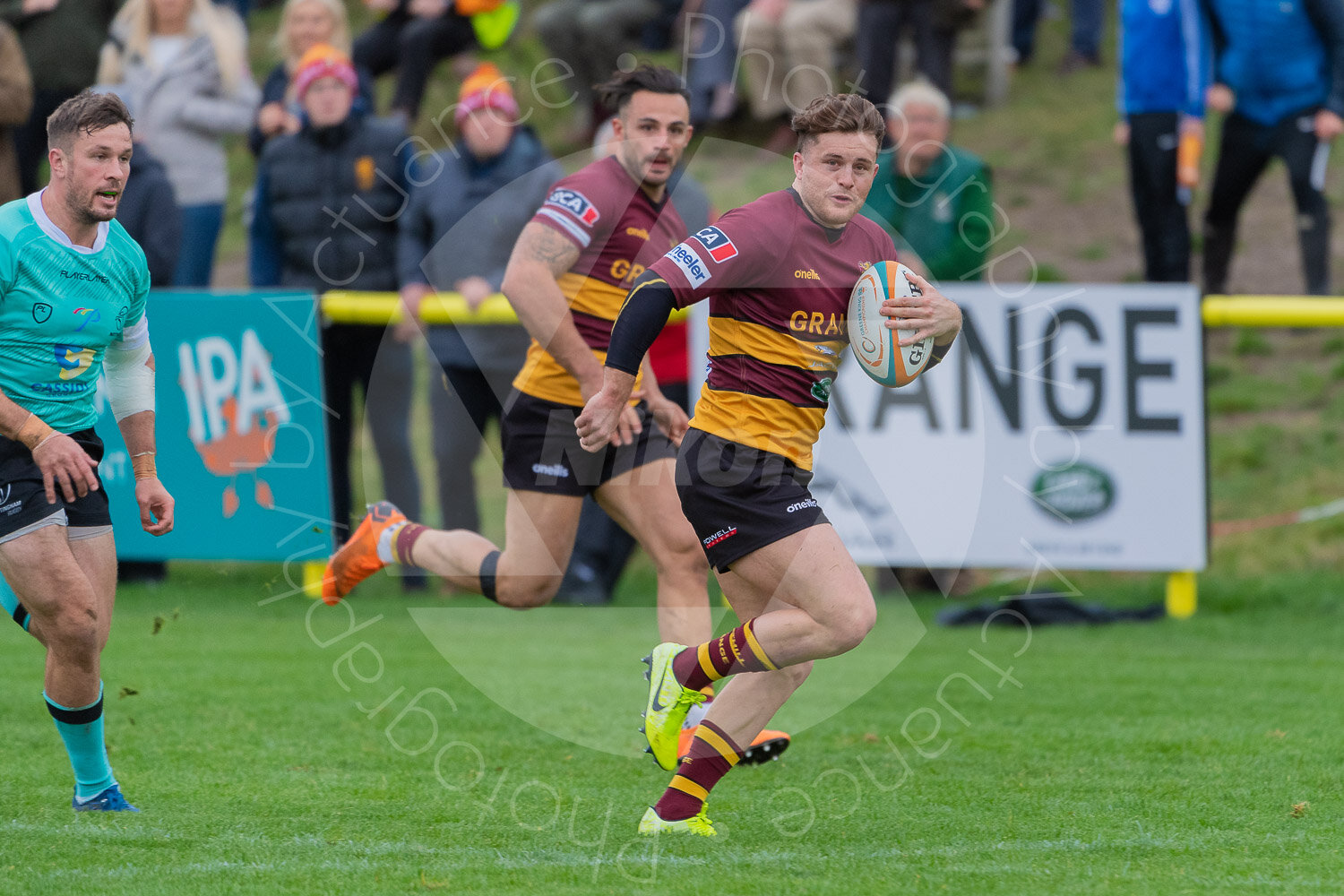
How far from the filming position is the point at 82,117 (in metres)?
5.16

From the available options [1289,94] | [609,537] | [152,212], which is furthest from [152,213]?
[1289,94]

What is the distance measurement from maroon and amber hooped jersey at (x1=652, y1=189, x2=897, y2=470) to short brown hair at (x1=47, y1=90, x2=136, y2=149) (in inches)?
78.4

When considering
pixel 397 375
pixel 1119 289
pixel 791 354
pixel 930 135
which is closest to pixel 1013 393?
pixel 1119 289

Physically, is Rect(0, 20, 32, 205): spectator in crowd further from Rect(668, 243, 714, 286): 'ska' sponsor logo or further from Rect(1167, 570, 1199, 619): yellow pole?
Rect(1167, 570, 1199, 619): yellow pole

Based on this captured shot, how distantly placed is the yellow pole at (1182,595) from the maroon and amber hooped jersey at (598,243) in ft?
14.6

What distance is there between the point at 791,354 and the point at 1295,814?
7.63 feet

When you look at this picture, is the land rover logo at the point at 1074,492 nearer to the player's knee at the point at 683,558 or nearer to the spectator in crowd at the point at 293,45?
the player's knee at the point at 683,558

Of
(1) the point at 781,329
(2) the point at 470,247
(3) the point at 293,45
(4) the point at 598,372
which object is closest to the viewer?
(1) the point at 781,329

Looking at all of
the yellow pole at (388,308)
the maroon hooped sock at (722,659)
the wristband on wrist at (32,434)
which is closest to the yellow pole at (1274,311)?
the yellow pole at (388,308)

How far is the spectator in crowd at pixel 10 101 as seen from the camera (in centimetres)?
1041

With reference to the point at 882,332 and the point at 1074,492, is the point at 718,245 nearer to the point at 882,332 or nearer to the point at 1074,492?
the point at 882,332

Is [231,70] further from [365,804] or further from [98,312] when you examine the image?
[365,804]

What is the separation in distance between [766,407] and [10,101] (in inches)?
288

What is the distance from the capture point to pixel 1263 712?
7.14 metres
